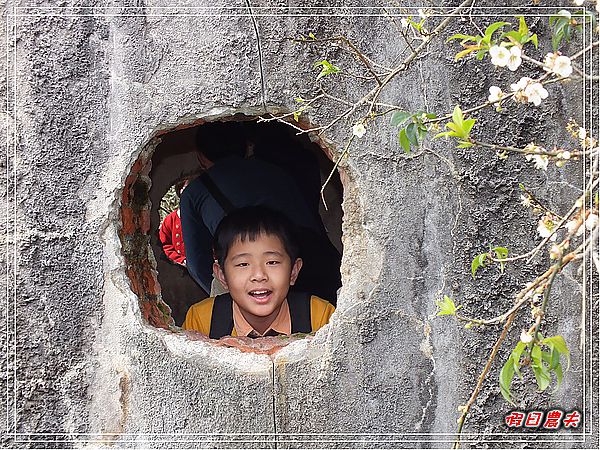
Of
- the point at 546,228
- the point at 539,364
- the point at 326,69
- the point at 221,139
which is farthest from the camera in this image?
the point at 221,139

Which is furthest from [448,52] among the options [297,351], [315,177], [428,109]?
[315,177]

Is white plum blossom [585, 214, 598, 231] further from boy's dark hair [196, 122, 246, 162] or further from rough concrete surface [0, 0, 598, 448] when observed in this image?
boy's dark hair [196, 122, 246, 162]

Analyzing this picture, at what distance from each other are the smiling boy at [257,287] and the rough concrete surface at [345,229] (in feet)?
2.45

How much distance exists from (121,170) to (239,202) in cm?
116

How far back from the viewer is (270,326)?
3.26 m

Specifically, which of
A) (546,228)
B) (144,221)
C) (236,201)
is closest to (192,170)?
(236,201)

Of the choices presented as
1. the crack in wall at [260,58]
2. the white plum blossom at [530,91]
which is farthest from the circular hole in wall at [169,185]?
the white plum blossom at [530,91]

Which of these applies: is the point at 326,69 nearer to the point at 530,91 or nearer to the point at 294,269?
the point at 530,91

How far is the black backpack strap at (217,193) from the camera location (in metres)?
3.47

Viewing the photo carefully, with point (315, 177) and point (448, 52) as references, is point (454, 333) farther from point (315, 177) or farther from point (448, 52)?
point (315, 177)

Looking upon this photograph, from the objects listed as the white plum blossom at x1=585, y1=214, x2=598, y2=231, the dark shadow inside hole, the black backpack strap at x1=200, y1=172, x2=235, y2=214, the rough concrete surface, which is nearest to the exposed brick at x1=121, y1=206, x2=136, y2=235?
the rough concrete surface

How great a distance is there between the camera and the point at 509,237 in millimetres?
2361

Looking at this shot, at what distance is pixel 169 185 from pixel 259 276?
1.52 m

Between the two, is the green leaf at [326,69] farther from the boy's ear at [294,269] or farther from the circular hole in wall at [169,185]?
the boy's ear at [294,269]
